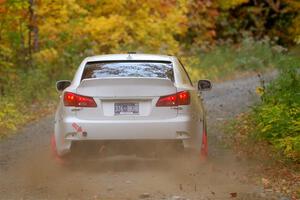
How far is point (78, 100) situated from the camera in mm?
8914

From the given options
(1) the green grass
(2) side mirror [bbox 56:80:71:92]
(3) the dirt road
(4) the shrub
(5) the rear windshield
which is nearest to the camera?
(3) the dirt road

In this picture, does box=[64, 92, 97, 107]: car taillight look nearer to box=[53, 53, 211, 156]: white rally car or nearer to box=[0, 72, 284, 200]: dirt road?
box=[53, 53, 211, 156]: white rally car

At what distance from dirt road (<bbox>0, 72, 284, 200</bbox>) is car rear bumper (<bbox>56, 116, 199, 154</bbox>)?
0.51 metres

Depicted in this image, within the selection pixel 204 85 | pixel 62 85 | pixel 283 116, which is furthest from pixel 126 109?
pixel 283 116

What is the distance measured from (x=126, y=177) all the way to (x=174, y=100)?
115cm

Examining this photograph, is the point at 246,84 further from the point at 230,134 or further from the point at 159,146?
the point at 159,146

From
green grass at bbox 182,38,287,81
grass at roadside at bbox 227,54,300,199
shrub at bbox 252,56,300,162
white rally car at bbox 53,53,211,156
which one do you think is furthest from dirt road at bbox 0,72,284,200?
green grass at bbox 182,38,287,81

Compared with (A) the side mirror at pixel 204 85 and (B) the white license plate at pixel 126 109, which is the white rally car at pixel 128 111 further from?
(A) the side mirror at pixel 204 85

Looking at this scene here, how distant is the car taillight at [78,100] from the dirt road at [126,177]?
86 centimetres

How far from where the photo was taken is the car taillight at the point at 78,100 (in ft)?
29.1

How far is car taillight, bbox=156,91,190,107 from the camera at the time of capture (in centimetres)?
884

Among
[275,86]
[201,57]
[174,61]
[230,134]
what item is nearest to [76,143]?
[174,61]

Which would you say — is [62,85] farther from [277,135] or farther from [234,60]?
[234,60]

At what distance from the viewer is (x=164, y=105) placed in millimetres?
8844
